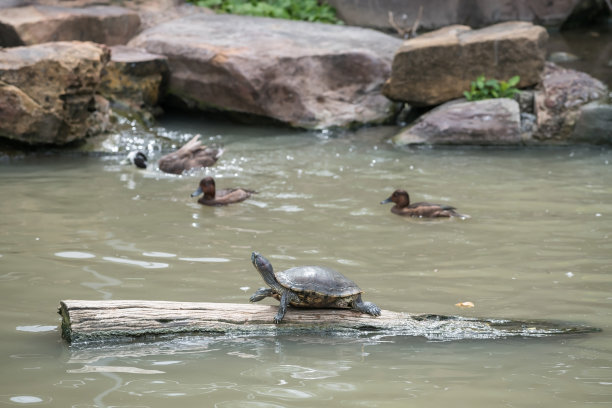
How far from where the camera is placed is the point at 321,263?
7109mm

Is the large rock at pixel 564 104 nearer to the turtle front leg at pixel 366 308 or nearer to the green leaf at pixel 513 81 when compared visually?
the green leaf at pixel 513 81

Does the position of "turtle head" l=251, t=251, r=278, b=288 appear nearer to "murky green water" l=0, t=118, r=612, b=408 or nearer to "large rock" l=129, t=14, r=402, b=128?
"murky green water" l=0, t=118, r=612, b=408

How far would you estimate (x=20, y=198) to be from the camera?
9531 mm

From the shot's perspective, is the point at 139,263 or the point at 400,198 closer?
the point at 139,263

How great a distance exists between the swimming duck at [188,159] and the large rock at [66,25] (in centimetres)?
480

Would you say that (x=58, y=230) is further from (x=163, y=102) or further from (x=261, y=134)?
(x=163, y=102)

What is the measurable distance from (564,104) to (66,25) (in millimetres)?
9088

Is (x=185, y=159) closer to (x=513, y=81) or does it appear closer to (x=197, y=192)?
(x=197, y=192)

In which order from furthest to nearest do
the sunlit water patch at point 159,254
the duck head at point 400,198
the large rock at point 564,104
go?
1. the large rock at point 564,104
2. the duck head at point 400,198
3. the sunlit water patch at point 159,254

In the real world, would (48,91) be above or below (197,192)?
above

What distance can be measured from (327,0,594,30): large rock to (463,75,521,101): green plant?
22.1 ft

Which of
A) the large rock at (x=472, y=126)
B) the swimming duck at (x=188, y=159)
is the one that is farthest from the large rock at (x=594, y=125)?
the swimming duck at (x=188, y=159)

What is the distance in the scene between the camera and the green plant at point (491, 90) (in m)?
13.3

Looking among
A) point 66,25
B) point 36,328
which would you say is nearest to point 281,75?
point 66,25
